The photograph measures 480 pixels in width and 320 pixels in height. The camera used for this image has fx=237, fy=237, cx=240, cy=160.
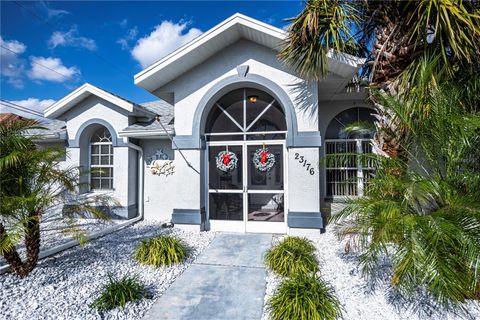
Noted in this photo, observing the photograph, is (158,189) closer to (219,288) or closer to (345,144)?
(219,288)

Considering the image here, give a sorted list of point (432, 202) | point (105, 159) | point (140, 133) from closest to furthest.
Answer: point (432, 202), point (140, 133), point (105, 159)

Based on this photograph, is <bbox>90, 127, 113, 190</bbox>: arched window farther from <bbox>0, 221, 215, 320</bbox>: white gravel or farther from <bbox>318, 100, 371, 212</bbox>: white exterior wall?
<bbox>318, 100, 371, 212</bbox>: white exterior wall

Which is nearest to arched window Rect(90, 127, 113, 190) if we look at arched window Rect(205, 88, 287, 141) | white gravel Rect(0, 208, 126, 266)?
white gravel Rect(0, 208, 126, 266)

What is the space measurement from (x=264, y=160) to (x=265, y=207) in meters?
1.58

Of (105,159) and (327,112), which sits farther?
(105,159)

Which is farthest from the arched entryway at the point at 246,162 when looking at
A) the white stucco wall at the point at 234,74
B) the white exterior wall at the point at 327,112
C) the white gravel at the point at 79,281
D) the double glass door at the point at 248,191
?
the white exterior wall at the point at 327,112

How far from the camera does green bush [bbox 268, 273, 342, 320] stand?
137 inches

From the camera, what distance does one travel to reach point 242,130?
316 inches

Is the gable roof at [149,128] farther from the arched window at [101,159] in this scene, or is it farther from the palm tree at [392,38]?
the palm tree at [392,38]

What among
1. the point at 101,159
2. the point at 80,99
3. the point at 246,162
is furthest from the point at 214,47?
the point at 101,159

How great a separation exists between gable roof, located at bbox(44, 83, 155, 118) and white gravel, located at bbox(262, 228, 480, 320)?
25.6 feet

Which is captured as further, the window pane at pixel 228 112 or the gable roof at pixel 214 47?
the window pane at pixel 228 112

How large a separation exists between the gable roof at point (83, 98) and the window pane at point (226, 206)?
4.69 metres

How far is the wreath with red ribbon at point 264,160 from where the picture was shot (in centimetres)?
777
